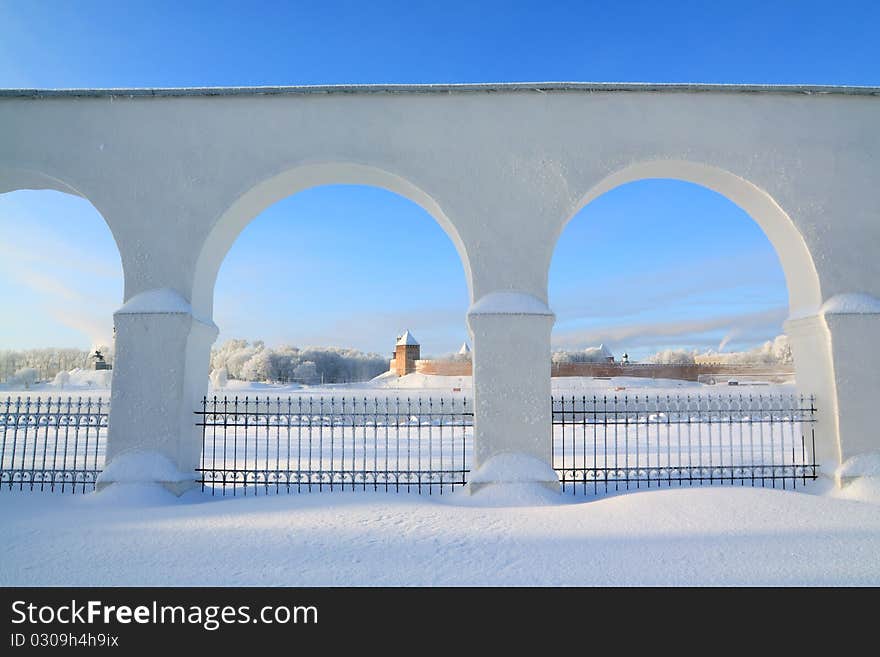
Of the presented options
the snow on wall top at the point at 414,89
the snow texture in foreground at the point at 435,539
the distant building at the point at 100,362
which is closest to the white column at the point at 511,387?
the snow texture in foreground at the point at 435,539

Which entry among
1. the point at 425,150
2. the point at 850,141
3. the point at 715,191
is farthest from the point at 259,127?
the point at 850,141

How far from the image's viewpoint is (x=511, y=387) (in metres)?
6.62

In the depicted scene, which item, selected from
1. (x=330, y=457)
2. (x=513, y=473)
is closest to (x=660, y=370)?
(x=330, y=457)

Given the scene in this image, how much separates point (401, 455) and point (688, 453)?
19.6 ft

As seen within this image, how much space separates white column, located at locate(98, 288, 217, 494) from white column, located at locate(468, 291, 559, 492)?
3685 millimetres

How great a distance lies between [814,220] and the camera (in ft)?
23.0

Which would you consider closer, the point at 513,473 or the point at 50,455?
the point at 513,473

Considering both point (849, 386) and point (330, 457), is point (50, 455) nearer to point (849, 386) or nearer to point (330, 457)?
point (330, 457)

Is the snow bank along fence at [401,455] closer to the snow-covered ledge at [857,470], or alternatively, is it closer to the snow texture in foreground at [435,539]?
the snow-covered ledge at [857,470]

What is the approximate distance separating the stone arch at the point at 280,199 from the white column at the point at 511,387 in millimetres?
622

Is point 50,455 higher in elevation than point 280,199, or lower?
lower

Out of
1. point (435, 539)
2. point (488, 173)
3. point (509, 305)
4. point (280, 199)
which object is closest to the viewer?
point (435, 539)

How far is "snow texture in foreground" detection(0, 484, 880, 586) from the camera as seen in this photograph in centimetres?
393

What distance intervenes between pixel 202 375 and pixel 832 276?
28.3ft
